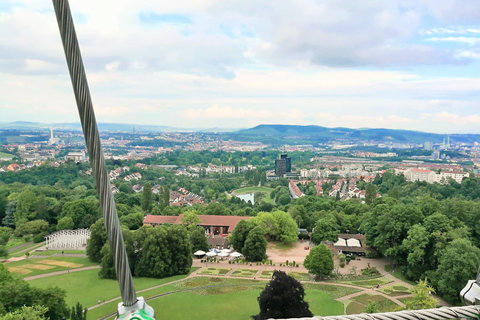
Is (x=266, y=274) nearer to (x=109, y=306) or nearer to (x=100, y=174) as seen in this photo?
(x=109, y=306)

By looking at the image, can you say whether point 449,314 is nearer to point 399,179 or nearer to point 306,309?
point 306,309

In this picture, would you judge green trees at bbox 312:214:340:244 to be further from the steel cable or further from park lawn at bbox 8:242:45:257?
the steel cable

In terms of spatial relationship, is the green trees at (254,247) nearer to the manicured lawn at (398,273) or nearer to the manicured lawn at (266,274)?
the manicured lawn at (266,274)

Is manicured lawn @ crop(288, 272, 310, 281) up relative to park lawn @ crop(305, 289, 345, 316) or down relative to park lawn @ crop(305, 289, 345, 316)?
down

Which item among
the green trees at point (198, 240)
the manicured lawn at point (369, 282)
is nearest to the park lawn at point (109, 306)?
the green trees at point (198, 240)

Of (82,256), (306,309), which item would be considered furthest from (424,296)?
(82,256)

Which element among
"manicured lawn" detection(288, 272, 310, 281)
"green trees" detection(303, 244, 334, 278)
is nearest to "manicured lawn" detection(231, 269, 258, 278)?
"manicured lawn" detection(288, 272, 310, 281)
